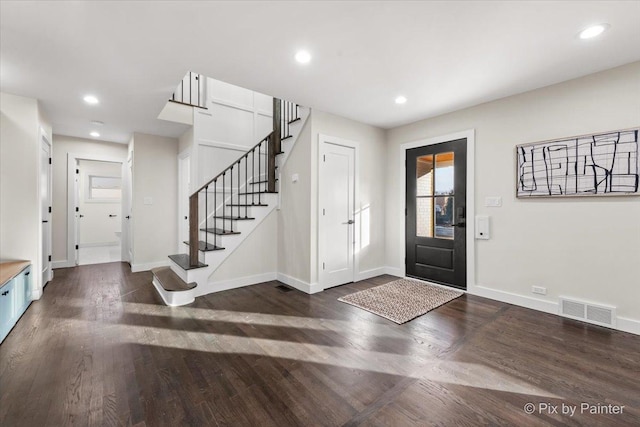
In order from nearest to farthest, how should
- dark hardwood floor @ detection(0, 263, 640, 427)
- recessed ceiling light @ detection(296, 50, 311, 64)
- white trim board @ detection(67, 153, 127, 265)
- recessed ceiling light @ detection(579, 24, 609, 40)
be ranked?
dark hardwood floor @ detection(0, 263, 640, 427) < recessed ceiling light @ detection(579, 24, 609, 40) < recessed ceiling light @ detection(296, 50, 311, 64) < white trim board @ detection(67, 153, 127, 265)

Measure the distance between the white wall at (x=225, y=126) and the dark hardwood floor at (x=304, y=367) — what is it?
248 cm

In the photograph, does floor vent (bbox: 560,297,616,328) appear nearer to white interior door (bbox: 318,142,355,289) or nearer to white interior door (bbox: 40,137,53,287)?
white interior door (bbox: 318,142,355,289)

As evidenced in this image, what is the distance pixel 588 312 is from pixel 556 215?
42.0 inches

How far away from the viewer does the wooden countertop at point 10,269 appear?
272cm

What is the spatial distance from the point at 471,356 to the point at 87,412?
9.01 ft

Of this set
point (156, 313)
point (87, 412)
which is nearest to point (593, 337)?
point (87, 412)

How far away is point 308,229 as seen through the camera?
159 inches

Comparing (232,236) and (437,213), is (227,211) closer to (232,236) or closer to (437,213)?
(232,236)

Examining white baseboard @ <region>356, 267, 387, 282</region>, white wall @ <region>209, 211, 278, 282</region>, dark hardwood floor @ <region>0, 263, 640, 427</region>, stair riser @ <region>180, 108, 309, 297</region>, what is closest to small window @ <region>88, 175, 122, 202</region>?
stair riser @ <region>180, 108, 309, 297</region>

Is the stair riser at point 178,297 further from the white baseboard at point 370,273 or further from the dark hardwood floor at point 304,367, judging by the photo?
the white baseboard at point 370,273

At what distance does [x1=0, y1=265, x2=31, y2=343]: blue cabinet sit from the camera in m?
2.59

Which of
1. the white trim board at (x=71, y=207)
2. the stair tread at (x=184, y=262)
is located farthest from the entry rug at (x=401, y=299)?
the white trim board at (x=71, y=207)

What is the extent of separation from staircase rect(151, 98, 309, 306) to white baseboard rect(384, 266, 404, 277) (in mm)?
2324

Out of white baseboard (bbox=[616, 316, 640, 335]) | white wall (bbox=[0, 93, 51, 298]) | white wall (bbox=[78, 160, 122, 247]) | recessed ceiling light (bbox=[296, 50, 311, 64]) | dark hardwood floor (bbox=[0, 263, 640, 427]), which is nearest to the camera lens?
dark hardwood floor (bbox=[0, 263, 640, 427])
